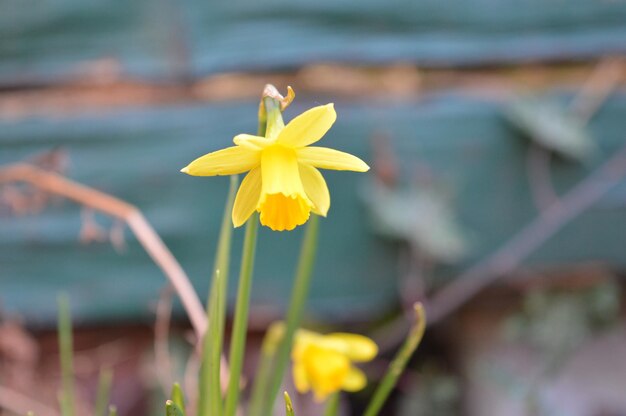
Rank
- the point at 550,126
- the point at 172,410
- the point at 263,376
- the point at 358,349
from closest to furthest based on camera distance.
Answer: the point at 172,410 < the point at 263,376 < the point at 358,349 < the point at 550,126

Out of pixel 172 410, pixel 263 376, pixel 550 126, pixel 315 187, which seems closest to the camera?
pixel 172 410

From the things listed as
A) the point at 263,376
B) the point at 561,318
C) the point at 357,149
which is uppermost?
the point at 357,149

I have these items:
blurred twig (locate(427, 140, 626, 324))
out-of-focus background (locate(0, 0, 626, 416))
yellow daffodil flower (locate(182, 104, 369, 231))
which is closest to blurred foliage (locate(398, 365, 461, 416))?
out-of-focus background (locate(0, 0, 626, 416))

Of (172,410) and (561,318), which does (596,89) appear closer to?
(561,318)

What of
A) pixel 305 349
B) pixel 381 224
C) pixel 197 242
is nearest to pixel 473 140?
pixel 381 224

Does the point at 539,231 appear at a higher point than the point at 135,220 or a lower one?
higher

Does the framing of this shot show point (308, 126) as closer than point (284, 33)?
Yes

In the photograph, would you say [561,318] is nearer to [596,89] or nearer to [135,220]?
[596,89]

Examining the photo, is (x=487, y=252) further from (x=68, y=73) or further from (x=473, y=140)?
(x=68, y=73)

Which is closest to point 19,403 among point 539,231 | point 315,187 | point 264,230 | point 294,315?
point 264,230
